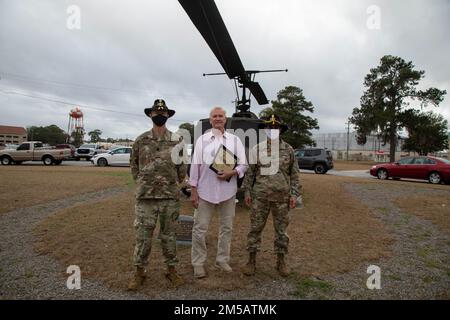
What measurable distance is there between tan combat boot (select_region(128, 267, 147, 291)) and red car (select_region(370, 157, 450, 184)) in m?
16.8

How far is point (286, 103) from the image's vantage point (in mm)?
53031

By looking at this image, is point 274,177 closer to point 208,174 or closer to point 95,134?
point 208,174

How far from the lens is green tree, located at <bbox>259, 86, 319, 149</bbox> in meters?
50.7

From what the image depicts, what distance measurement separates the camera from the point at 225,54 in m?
5.27

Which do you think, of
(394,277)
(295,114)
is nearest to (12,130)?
(295,114)

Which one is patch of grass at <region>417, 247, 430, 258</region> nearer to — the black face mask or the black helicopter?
the black helicopter

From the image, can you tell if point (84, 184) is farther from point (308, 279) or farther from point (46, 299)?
point (308, 279)

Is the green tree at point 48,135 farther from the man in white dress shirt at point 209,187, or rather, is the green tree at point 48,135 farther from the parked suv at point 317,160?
the man in white dress shirt at point 209,187

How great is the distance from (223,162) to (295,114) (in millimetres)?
50384

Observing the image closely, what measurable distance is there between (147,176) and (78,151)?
30800 mm

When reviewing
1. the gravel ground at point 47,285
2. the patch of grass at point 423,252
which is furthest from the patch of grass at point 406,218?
the gravel ground at point 47,285

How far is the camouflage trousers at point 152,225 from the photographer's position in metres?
3.28

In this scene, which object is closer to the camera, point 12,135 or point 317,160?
point 317,160
